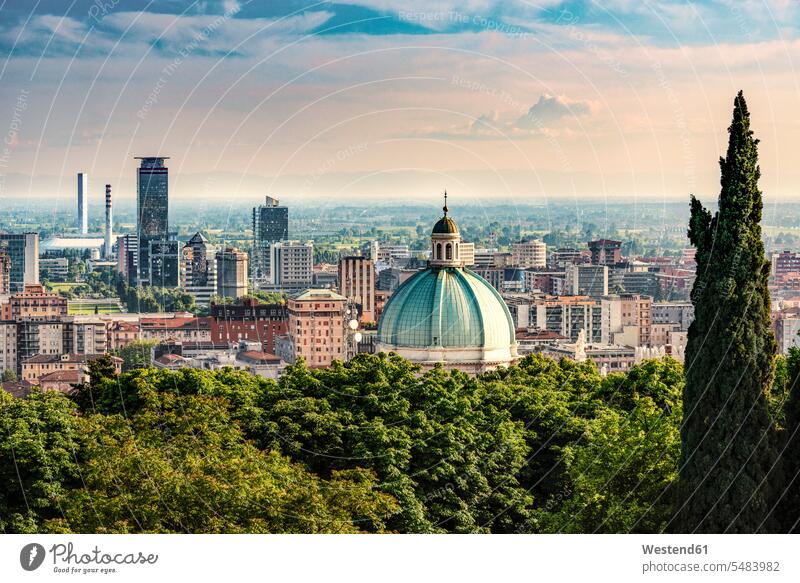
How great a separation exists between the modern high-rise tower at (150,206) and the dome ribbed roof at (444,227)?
210 inches

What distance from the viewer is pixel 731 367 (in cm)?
1249

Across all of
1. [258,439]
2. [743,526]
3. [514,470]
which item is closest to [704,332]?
[743,526]

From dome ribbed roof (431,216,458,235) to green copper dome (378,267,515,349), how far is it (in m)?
0.71

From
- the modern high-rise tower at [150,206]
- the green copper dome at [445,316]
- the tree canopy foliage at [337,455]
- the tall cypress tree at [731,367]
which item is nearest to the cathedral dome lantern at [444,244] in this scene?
the green copper dome at [445,316]

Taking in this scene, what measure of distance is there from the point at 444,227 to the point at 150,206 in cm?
1605

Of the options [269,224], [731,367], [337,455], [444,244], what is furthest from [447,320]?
[731,367]

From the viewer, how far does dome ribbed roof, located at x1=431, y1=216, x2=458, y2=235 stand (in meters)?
29.4

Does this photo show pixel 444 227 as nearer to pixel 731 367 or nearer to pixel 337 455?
pixel 337 455

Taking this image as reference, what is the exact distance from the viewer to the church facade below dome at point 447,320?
29.0 m

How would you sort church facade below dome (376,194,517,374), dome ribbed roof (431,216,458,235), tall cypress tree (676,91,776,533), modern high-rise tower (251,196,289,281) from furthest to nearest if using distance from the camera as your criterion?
modern high-rise tower (251,196,289,281) → dome ribbed roof (431,216,458,235) → church facade below dome (376,194,517,374) → tall cypress tree (676,91,776,533)

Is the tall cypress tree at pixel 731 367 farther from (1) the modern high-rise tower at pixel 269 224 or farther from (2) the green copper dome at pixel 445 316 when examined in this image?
(1) the modern high-rise tower at pixel 269 224
